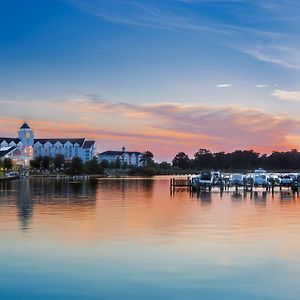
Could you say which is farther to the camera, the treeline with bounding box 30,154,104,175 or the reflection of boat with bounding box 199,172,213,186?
the treeline with bounding box 30,154,104,175

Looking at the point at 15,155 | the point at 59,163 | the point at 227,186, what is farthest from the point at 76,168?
the point at 227,186

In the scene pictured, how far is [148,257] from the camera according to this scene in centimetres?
1714

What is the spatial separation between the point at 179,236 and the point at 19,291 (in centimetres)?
941

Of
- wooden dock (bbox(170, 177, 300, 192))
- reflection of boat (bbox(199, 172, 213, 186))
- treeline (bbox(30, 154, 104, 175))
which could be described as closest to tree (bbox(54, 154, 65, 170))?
treeline (bbox(30, 154, 104, 175))

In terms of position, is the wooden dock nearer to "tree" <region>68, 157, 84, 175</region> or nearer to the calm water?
the calm water

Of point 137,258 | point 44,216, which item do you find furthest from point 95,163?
point 137,258

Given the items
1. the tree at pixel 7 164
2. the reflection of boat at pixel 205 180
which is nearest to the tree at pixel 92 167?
the tree at pixel 7 164

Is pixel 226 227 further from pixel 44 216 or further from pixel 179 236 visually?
pixel 44 216

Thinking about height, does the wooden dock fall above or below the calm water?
above

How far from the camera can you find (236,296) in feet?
42.1

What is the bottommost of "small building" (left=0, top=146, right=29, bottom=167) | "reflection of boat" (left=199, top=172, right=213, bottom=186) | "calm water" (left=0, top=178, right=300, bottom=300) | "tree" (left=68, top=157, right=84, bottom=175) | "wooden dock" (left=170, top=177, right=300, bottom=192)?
"calm water" (left=0, top=178, right=300, bottom=300)

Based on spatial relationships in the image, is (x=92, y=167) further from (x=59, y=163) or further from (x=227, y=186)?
(x=227, y=186)

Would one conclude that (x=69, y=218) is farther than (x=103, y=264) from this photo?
Yes

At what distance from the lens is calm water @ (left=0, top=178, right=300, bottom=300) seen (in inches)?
528
